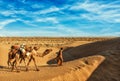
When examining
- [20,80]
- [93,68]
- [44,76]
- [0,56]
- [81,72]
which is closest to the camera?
[20,80]

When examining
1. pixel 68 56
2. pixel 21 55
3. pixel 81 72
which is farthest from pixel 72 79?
pixel 68 56

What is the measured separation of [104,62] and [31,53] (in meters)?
5.68

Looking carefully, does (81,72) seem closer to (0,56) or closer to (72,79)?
(72,79)

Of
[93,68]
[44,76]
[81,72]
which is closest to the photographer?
[44,76]

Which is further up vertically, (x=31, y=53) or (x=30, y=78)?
(x=31, y=53)

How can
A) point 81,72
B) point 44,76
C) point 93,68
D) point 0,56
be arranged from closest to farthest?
point 44,76 < point 81,72 < point 93,68 < point 0,56

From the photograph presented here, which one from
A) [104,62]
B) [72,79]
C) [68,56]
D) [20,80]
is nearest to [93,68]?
[104,62]

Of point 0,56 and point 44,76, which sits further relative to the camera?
point 0,56

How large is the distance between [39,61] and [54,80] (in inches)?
714

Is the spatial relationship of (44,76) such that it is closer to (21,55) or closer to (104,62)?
(21,55)

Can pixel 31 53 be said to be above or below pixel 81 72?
above

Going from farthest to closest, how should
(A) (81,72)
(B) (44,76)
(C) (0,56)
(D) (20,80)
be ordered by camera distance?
(C) (0,56) → (A) (81,72) → (B) (44,76) → (D) (20,80)

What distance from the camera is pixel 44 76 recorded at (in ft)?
57.9

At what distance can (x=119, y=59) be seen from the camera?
2169cm
